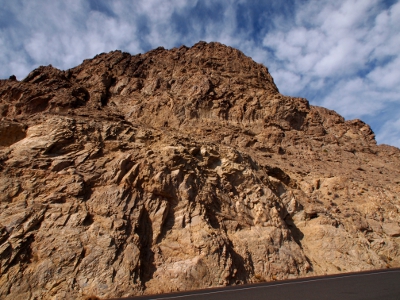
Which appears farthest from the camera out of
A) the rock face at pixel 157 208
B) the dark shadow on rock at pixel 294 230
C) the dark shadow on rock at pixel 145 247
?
the dark shadow on rock at pixel 294 230

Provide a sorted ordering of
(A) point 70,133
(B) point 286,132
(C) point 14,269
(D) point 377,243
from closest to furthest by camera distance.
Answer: (C) point 14,269, (A) point 70,133, (D) point 377,243, (B) point 286,132

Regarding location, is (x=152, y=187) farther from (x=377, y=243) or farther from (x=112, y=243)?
(x=377, y=243)

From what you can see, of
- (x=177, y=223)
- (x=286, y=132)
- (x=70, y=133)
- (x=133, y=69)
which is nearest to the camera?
(x=177, y=223)

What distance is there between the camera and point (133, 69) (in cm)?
4038

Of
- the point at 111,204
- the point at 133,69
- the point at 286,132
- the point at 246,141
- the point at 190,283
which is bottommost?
the point at 190,283

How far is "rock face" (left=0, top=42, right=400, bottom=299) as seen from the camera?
406 inches

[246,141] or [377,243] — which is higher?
[246,141]

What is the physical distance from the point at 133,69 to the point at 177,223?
31.8 metres

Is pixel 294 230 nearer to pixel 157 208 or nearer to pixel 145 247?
pixel 157 208

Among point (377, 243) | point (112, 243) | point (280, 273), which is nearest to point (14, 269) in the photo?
point (112, 243)

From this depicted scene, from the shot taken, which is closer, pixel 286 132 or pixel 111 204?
pixel 111 204

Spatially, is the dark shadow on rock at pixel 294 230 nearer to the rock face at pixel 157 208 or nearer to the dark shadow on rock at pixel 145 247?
the rock face at pixel 157 208

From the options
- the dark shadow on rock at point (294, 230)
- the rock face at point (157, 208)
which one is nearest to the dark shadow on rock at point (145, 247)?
the rock face at point (157, 208)

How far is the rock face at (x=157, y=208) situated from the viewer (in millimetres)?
10312
